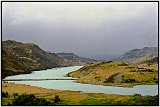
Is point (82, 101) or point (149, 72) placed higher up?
point (149, 72)

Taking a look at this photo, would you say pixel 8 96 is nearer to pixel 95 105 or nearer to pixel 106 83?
pixel 95 105

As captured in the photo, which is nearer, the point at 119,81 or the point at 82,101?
the point at 82,101

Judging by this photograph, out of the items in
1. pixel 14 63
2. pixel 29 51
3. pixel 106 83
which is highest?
pixel 29 51

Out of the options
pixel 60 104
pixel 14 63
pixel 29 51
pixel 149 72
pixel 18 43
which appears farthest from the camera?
pixel 18 43

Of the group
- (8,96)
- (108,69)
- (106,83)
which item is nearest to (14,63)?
(108,69)

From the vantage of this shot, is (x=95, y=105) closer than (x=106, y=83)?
Yes

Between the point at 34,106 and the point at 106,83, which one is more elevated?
the point at 106,83

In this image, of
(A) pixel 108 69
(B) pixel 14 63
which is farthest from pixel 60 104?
(B) pixel 14 63

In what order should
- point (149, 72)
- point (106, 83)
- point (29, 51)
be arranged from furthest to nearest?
point (29, 51)
point (149, 72)
point (106, 83)

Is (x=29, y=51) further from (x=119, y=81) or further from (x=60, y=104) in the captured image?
(x=60, y=104)
